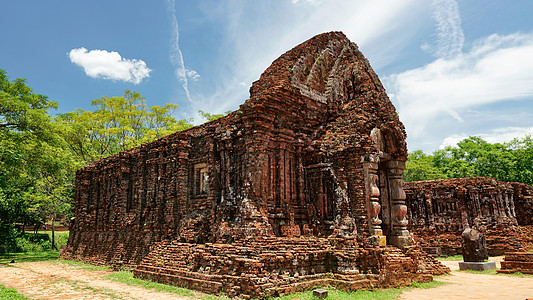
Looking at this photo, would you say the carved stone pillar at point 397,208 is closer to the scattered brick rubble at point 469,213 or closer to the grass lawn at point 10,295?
the grass lawn at point 10,295

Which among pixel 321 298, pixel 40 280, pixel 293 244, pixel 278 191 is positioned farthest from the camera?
pixel 40 280

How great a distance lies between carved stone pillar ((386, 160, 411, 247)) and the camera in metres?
11.5

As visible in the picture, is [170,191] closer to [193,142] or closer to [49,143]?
[193,142]

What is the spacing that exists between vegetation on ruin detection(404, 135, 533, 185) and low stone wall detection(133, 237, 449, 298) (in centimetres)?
3011

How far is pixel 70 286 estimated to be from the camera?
1114 cm

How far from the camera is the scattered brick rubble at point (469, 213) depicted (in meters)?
21.5

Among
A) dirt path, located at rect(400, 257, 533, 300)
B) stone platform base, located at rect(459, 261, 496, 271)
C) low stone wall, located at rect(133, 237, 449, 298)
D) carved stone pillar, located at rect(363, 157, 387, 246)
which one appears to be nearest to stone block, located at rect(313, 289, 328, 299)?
low stone wall, located at rect(133, 237, 449, 298)

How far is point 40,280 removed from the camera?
41.1 feet

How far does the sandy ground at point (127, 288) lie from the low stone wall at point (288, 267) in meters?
0.67

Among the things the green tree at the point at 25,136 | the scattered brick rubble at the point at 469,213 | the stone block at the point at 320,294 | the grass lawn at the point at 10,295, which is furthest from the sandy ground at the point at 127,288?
the scattered brick rubble at the point at 469,213

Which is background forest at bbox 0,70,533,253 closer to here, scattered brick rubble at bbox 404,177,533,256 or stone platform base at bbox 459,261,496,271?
scattered brick rubble at bbox 404,177,533,256

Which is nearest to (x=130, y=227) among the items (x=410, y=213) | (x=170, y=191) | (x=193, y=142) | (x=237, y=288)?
(x=170, y=191)

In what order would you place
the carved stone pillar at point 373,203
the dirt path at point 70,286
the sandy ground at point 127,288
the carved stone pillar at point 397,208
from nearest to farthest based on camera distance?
the sandy ground at point 127,288 → the dirt path at point 70,286 → the carved stone pillar at point 373,203 → the carved stone pillar at point 397,208

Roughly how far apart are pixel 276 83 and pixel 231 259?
5.57 metres
